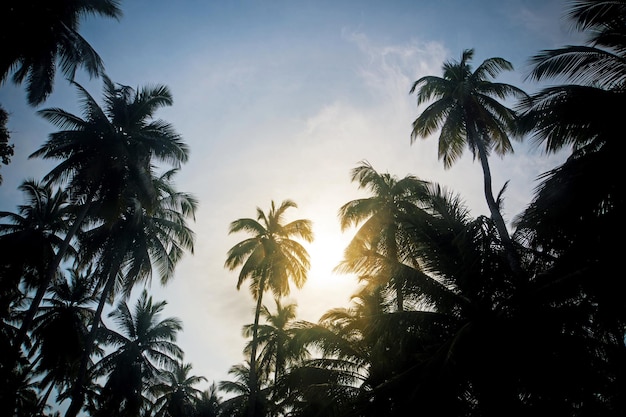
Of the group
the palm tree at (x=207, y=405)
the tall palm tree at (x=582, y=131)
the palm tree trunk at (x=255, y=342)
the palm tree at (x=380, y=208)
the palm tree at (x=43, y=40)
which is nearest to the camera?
the tall palm tree at (x=582, y=131)

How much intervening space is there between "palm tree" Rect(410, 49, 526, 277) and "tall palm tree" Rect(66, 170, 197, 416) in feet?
45.4

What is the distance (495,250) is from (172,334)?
23283mm

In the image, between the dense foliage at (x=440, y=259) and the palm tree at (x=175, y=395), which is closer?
the dense foliage at (x=440, y=259)

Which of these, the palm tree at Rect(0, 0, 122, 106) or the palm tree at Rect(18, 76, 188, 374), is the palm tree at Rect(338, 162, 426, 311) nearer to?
the palm tree at Rect(18, 76, 188, 374)

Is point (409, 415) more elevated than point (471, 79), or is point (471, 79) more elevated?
point (471, 79)

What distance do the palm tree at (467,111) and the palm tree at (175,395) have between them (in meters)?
23.3

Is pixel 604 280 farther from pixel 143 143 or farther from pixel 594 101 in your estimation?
pixel 143 143

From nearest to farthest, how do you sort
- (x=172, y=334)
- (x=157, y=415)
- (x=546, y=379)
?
(x=546, y=379)
(x=172, y=334)
(x=157, y=415)

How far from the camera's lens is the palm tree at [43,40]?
1087 centimetres

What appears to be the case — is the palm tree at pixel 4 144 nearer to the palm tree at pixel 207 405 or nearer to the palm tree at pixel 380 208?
the palm tree at pixel 380 208

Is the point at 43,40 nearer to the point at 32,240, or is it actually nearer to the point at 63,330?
the point at 32,240

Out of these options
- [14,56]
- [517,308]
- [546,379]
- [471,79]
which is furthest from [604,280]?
[14,56]

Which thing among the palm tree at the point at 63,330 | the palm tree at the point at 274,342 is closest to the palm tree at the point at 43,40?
the palm tree at the point at 63,330

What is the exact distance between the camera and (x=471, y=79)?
14117 mm
